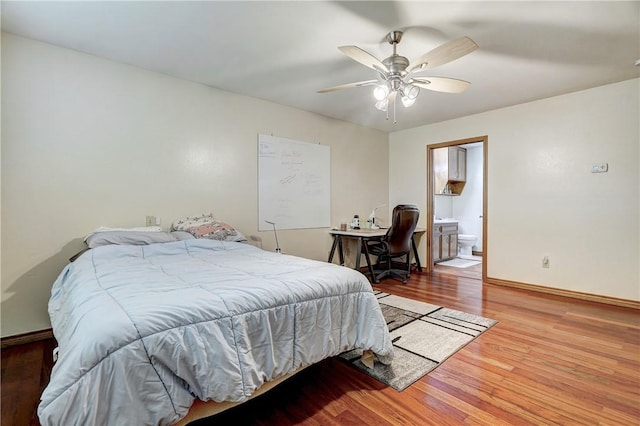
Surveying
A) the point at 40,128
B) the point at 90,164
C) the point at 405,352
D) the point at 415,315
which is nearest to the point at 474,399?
the point at 405,352

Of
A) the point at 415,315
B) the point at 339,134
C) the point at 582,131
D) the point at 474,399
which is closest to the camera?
the point at 474,399

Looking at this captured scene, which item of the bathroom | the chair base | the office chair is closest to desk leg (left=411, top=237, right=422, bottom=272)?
the office chair

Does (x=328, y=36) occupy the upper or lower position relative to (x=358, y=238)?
upper

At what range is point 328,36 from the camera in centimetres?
228

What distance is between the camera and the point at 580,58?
2656mm

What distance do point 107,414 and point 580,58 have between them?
401 cm

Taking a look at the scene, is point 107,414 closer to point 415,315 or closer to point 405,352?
point 405,352

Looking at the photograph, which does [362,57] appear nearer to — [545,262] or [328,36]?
[328,36]

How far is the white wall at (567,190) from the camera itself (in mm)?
3199

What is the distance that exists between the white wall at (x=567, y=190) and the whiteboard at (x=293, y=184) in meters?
2.21

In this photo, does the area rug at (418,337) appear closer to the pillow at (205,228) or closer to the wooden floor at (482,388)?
the wooden floor at (482,388)

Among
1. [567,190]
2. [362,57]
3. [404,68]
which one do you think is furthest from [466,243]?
[362,57]

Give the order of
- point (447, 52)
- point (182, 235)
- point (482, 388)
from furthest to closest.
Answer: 1. point (182, 235)
2. point (447, 52)
3. point (482, 388)

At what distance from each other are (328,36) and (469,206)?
582 centimetres
